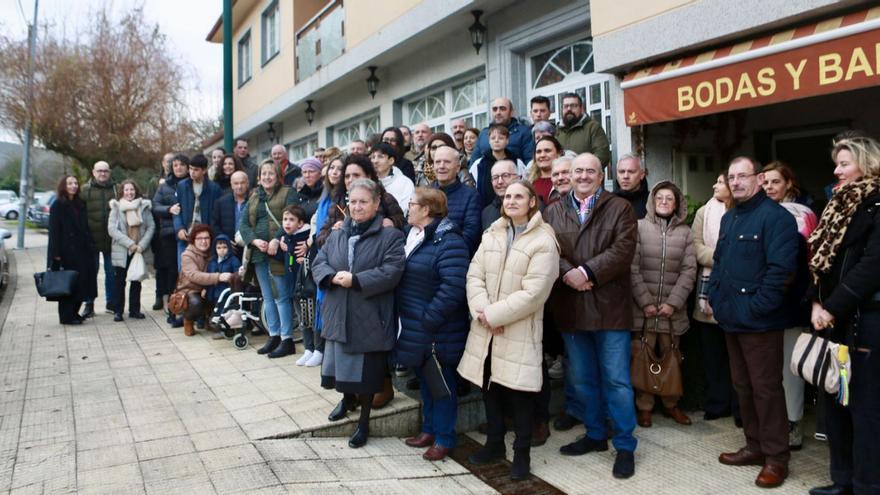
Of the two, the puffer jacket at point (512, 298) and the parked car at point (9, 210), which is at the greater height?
the parked car at point (9, 210)

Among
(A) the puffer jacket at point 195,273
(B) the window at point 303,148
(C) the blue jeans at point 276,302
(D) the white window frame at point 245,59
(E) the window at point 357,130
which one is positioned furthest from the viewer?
(D) the white window frame at point 245,59

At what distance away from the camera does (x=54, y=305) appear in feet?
33.5

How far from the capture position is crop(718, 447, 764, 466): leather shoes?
4.17 m

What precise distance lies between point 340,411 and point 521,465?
1.44 meters

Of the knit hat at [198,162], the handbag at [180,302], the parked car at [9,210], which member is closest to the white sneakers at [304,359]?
the handbag at [180,302]

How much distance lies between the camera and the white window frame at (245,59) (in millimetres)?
18892

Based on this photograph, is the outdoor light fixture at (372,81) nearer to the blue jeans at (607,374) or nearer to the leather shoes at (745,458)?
the blue jeans at (607,374)

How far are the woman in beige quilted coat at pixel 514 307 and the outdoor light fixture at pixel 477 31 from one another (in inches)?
203

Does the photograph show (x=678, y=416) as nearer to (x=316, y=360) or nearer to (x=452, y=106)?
(x=316, y=360)

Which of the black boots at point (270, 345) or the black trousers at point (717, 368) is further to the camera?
the black boots at point (270, 345)

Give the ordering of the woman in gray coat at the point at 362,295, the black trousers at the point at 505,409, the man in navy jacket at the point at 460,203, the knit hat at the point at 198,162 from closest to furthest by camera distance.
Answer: the black trousers at the point at 505,409, the woman in gray coat at the point at 362,295, the man in navy jacket at the point at 460,203, the knit hat at the point at 198,162

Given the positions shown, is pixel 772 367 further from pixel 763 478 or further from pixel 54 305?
pixel 54 305

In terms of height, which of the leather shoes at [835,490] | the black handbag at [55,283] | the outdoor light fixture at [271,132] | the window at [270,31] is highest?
the window at [270,31]

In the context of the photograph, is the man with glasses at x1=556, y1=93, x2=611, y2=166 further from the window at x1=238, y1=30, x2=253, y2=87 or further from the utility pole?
Answer: the utility pole
